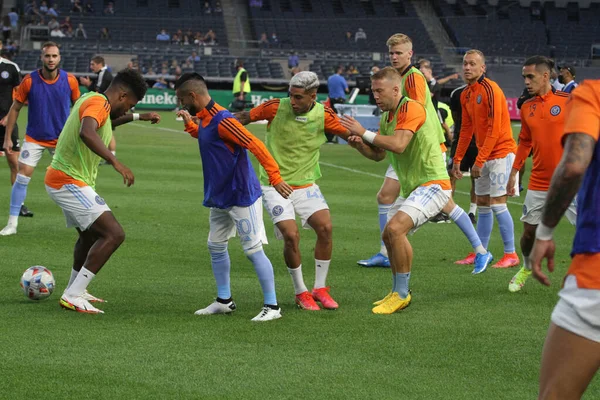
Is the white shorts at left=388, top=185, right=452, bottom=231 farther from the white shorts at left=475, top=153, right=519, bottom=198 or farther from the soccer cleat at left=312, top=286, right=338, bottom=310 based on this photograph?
the white shorts at left=475, top=153, right=519, bottom=198

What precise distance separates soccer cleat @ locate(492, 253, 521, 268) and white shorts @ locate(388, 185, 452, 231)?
2.47 m

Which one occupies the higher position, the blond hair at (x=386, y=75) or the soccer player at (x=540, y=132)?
the blond hair at (x=386, y=75)

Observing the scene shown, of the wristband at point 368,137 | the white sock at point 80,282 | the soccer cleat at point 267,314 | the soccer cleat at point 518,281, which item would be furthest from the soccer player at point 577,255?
the soccer cleat at point 518,281

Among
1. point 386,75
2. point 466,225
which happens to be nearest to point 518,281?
point 466,225

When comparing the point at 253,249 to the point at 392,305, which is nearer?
the point at 253,249

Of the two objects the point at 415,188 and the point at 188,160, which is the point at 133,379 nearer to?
the point at 415,188

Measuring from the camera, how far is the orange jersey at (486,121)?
11.1m

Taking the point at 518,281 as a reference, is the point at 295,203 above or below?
above

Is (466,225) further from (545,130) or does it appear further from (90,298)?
(90,298)

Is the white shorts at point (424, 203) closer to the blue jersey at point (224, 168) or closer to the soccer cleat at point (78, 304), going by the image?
the blue jersey at point (224, 168)

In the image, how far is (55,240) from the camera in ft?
40.4

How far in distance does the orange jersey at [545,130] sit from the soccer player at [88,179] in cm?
371

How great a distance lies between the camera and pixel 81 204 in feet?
27.7

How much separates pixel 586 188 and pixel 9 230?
967 centimetres
